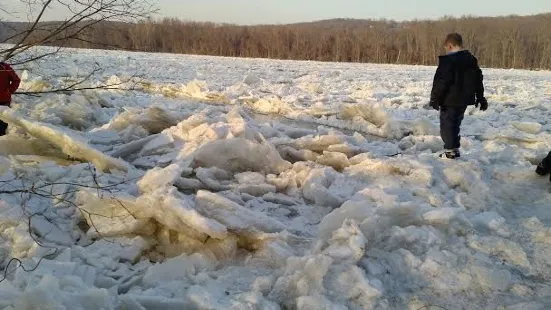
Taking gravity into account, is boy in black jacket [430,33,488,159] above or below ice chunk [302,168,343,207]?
above

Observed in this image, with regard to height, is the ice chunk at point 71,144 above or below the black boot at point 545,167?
above

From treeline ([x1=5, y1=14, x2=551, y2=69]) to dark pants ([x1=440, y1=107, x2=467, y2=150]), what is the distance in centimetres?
3746

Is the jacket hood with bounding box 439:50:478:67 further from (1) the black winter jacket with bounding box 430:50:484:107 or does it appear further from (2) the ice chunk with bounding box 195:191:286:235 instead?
(2) the ice chunk with bounding box 195:191:286:235

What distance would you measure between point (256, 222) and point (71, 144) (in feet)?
8.46

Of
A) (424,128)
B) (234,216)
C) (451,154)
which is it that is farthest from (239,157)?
(424,128)

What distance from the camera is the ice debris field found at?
3.11 m

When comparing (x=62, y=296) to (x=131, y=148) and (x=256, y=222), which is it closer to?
(x=256, y=222)

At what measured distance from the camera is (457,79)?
563 centimetres

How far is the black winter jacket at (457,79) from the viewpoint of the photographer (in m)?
5.61

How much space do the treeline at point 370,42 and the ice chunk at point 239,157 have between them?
1463 inches

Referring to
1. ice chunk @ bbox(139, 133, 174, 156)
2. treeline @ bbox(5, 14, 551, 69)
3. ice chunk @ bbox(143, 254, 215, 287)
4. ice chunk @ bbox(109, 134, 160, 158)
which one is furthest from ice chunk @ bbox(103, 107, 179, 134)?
treeline @ bbox(5, 14, 551, 69)

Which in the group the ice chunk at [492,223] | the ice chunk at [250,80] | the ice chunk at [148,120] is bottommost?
the ice chunk at [492,223]

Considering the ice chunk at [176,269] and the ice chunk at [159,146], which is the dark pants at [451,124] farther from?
the ice chunk at [176,269]

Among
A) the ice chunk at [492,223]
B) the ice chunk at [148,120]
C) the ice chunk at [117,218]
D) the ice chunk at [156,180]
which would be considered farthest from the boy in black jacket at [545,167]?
the ice chunk at [148,120]
